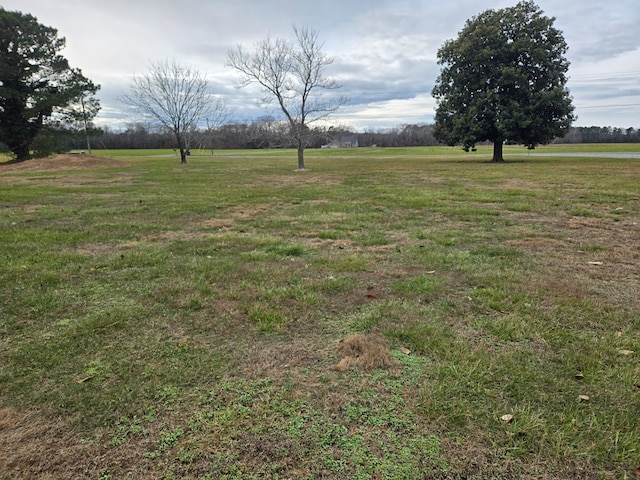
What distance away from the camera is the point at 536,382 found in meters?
2.07

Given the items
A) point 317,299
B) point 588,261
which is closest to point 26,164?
point 317,299

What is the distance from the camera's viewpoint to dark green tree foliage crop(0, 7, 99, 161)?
2422 centimetres

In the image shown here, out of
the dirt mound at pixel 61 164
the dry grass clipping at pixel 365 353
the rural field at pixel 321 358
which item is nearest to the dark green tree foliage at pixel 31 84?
the dirt mound at pixel 61 164

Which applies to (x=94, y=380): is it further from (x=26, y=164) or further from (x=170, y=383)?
(x=26, y=164)

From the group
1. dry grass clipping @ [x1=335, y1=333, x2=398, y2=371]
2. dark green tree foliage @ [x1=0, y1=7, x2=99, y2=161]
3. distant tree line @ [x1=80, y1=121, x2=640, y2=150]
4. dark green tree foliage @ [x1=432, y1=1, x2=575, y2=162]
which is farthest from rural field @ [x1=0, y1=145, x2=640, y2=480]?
distant tree line @ [x1=80, y1=121, x2=640, y2=150]

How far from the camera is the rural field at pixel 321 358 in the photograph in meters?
1.61

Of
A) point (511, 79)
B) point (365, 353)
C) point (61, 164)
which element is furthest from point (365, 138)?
point (365, 353)

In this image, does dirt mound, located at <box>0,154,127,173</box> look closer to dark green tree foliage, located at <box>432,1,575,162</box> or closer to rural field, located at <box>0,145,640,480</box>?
rural field, located at <box>0,145,640,480</box>

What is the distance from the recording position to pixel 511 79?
22.8m

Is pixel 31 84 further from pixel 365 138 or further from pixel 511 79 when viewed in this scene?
pixel 365 138

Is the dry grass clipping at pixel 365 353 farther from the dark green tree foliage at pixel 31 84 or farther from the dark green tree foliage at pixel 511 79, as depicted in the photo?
the dark green tree foliage at pixel 31 84

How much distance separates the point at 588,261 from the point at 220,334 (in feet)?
13.4

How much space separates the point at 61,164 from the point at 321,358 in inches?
1105

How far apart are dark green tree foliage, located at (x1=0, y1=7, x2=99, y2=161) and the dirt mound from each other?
104 inches
